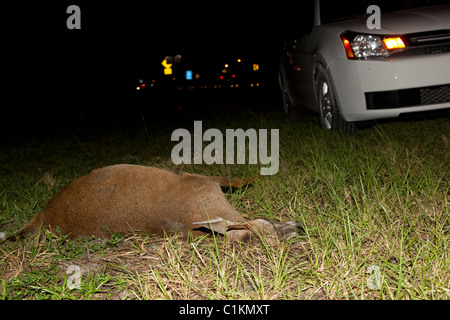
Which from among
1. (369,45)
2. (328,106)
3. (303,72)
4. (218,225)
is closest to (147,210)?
(218,225)

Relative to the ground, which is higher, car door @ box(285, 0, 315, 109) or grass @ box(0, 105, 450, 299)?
car door @ box(285, 0, 315, 109)

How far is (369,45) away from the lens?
175 inches

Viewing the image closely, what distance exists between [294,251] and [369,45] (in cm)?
299

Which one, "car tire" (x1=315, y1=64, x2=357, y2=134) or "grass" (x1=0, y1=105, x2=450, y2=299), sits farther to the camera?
"car tire" (x1=315, y1=64, x2=357, y2=134)

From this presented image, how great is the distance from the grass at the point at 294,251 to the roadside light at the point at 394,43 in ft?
3.75

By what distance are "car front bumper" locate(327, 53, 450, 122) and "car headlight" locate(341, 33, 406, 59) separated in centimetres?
9

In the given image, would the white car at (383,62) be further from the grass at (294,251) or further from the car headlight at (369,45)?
the grass at (294,251)

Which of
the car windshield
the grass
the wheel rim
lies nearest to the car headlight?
the wheel rim

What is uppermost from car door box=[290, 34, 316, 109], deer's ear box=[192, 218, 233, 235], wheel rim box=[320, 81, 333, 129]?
car door box=[290, 34, 316, 109]

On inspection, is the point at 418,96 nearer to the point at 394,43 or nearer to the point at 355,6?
the point at 394,43

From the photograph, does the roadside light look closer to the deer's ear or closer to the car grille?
the car grille

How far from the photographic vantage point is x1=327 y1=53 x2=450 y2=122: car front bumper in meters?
4.21

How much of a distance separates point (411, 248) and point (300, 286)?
0.59 metres
